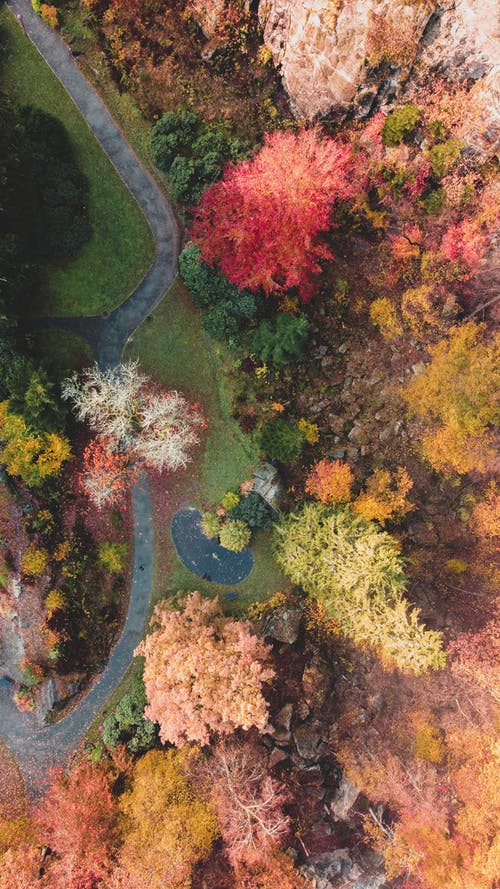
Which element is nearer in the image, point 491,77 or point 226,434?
point 491,77

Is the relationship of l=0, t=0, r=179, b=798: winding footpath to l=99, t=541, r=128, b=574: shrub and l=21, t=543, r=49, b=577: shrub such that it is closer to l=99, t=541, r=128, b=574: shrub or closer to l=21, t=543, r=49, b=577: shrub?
l=99, t=541, r=128, b=574: shrub

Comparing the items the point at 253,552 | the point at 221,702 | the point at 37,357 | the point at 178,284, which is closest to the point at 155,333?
the point at 178,284

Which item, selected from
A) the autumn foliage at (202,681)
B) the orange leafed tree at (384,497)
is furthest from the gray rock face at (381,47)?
the autumn foliage at (202,681)

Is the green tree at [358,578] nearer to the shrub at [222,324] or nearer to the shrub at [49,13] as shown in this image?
the shrub at [222,324]

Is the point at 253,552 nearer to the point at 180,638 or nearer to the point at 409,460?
the point at 180,638

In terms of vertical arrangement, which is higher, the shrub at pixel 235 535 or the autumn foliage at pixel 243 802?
the shrub at pixel 235 535
